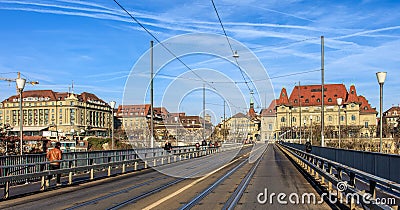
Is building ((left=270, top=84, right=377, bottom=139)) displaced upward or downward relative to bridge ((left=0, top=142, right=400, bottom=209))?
upward

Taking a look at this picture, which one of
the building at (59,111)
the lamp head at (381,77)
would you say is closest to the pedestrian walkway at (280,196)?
the lamp head at (381,77)

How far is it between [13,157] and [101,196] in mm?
5723

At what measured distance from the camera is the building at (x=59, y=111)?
15238 cm

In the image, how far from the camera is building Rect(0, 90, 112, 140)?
Answer: 152375 mm

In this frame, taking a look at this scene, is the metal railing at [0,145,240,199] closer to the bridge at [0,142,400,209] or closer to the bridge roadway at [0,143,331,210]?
the bridge at [0,142,400,209]

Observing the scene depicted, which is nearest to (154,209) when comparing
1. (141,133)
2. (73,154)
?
(73,154)

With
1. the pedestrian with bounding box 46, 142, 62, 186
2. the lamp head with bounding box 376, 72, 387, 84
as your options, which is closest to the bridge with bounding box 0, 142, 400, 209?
the pedestrian with bounding box 46, 142, 62, 186

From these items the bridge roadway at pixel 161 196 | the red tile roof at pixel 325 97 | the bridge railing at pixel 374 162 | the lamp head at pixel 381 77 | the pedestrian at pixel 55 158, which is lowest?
the bridge roadway at pixel 161 196

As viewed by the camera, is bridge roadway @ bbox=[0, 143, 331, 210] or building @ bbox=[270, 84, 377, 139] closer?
bridge roadway @ bbox=[0, 143, 331, 210]

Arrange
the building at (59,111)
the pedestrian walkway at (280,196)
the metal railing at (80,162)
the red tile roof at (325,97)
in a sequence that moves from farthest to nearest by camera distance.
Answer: the red tile roof at (325,97) < the building at (59,111) < the metal railing at (80,162) < the pedestrian walkway at (280,196)

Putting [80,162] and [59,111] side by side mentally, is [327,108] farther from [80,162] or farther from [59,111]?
A: [80,162]

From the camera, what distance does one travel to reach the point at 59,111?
160625 mm

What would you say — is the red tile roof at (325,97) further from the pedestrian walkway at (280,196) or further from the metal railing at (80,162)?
the pedestrian walkway at (280,196)

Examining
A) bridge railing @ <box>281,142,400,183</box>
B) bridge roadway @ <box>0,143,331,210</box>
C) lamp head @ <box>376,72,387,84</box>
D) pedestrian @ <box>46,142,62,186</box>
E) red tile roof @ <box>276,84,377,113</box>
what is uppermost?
red tile roof @ <box>276,84,377,113</box>
